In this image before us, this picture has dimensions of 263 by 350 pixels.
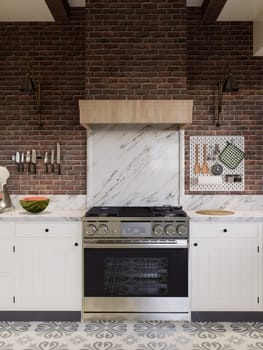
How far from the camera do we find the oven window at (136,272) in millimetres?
3162

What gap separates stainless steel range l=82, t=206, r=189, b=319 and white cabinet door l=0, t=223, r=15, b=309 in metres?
0.65

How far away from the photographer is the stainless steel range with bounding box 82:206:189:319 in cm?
316

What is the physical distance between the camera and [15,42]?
12.6 feet

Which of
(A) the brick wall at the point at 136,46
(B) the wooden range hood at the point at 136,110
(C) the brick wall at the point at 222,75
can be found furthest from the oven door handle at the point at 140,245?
(A) the brick wall at the point at 136,46

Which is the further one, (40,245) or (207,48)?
(207,48)

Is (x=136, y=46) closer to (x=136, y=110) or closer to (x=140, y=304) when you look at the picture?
(x=136, y=110)

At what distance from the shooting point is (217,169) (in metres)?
3.84

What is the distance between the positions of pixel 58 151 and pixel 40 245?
3.50ft

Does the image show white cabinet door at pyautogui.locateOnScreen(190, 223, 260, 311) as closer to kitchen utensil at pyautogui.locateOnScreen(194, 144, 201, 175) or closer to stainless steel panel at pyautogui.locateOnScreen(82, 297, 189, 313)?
stainless steel panel at pyautogui.locateOnScreen(82, 297, 189, 313)

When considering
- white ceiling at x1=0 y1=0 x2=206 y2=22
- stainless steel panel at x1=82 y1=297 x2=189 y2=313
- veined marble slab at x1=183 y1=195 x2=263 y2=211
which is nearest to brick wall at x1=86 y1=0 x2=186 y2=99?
white ceiling at x1=0 y1=0 x2=206 y2=22

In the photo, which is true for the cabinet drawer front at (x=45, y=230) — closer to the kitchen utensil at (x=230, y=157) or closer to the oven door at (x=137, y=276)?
the oven door at (x=137, y=276)

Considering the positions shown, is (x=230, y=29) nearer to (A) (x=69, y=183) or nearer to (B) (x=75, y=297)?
(A) (x=69, y=183)

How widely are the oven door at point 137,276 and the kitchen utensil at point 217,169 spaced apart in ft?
3.28

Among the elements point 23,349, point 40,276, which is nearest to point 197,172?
point 40,276
